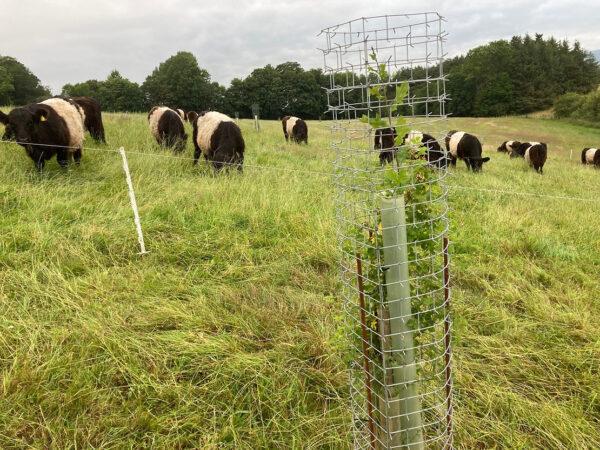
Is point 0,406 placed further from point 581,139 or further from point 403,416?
point 581,139

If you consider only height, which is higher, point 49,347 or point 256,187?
point 256,187

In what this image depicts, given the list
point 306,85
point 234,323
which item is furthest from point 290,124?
point 306,85

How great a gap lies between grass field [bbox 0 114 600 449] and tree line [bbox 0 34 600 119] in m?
40.8

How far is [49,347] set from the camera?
8.92 ft

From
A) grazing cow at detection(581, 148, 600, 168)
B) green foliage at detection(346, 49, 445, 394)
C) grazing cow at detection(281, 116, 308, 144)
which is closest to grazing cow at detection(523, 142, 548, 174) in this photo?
grazing cow at detection(581, 148, 600, 168)

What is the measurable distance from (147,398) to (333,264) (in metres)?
2.28

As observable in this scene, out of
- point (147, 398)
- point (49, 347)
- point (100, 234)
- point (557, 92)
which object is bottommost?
point (147, 398)

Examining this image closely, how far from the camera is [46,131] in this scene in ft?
23.2

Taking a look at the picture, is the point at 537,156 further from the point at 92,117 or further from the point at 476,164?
the point at 92,117

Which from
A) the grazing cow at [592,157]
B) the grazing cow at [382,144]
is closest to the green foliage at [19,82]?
the grazing cow at [592,157]

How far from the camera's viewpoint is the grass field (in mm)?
2182

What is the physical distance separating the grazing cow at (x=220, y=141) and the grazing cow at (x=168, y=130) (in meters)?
0.83

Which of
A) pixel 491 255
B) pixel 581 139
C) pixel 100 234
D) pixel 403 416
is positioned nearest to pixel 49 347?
pixel 100 234

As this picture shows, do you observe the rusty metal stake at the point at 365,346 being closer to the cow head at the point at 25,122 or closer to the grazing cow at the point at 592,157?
the cow head at the point at 25,122
